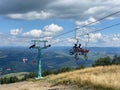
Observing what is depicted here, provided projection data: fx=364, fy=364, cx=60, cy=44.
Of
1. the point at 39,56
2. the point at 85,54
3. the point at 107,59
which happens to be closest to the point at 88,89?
the point at 85,54

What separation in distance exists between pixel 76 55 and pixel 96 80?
7246 millimetres

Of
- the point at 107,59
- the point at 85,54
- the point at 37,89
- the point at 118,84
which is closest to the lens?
the point at 118,84

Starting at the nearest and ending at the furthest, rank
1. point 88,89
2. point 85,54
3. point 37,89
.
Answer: point 88,89, point 37,89, point 85,54

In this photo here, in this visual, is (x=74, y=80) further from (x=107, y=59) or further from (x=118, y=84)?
(x=107, y=59)

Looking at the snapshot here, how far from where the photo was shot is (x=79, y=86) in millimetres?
25391

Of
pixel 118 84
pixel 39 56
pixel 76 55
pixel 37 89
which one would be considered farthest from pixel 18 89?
pixel 39 56

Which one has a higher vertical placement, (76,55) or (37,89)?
(76,55)

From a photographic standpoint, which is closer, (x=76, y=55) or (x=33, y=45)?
(x=76, y=55)

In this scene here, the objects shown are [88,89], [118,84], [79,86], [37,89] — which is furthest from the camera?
[37,89]

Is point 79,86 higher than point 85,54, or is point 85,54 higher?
point 85,54

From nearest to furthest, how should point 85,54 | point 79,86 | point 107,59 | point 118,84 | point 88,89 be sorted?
point 118,84 < point 88,89 < point 79,86 < point 85,54 < point 107,59

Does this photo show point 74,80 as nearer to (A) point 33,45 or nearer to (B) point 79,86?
(B) point 79,86

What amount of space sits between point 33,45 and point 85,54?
1946cm

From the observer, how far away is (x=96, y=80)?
80.8 feet
